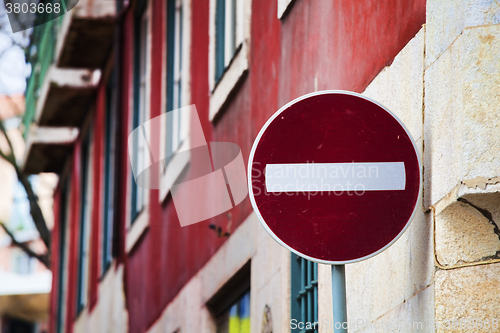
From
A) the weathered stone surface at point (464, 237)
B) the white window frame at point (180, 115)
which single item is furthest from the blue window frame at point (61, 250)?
the weathered stone surface at point (464, 237)

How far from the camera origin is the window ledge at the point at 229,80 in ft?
23.4

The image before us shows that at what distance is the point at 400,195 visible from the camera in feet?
11.0

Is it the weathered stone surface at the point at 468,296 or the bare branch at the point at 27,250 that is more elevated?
the weathered stone surface at the point at 468,296

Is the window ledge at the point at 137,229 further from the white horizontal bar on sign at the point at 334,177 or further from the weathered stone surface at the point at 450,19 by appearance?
the white horizontal bar on sign at the point at 334,177

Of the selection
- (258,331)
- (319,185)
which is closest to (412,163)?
(319,185)

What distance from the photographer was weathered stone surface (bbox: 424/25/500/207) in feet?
10.5

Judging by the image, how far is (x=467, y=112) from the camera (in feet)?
10.6

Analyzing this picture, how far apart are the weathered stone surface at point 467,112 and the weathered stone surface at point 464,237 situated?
3.5 inches

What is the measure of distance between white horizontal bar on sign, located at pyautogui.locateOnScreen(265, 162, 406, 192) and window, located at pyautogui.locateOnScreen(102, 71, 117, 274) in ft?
30.2

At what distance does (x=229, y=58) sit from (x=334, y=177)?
460 cm

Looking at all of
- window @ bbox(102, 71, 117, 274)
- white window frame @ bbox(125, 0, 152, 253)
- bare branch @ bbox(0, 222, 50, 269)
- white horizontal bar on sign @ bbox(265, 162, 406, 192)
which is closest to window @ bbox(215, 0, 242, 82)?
white window frame @ bbox(125, 0, 152, 253)

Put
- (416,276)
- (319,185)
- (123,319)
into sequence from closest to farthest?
(319,185)
(416,276)
(123,319)

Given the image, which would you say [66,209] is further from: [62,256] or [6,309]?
[6,309]

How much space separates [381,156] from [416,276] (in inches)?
20.4
